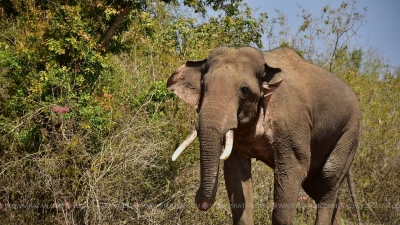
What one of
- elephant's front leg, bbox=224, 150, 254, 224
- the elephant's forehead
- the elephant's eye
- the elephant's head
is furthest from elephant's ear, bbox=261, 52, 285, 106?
elephant's front leg, bbox=224, 150, 254, 224

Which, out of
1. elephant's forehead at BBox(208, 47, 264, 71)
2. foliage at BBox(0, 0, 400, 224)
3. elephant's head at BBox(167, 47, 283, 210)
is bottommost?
foliage at BBox(0, 0, 400, 224)

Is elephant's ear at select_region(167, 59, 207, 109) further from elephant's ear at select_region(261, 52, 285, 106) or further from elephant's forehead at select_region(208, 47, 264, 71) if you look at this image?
elephant's ear at select_region(261, 52, 285, 106)

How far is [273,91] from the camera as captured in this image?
781 centimetres

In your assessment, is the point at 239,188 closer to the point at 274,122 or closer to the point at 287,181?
the point at 287,181

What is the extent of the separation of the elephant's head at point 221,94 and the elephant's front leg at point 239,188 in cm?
70

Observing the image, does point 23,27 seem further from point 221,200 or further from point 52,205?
point 221,200

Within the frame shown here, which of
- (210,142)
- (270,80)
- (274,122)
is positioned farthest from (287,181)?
(210,142)

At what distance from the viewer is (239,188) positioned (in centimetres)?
842

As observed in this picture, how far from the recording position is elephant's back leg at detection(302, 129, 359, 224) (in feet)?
29.6

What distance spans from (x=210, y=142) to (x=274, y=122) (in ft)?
3.91

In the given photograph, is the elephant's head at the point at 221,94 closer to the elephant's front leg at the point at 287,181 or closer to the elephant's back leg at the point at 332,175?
the elephant's front leg at the point at 287,181

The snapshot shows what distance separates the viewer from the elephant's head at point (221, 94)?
701cm

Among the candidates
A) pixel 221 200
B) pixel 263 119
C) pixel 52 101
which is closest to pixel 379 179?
pixel 221 200

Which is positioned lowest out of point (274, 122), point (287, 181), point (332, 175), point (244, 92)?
point (332, 175)
